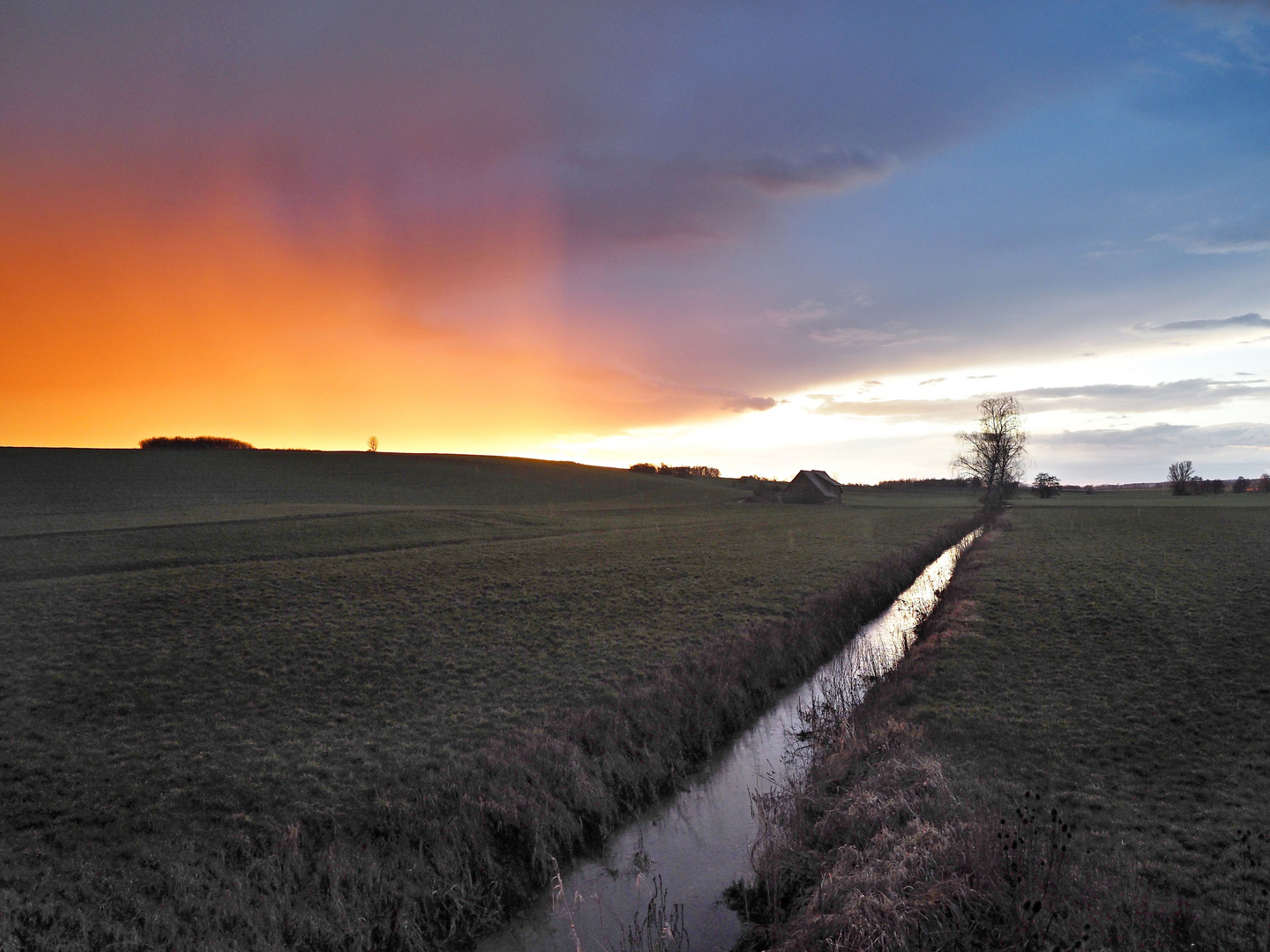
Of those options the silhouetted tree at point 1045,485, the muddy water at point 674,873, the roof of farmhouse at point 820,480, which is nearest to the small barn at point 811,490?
the roof of farmhouse at point 820,480

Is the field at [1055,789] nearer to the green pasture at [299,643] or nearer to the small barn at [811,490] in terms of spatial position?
the green pasture at [299,643]

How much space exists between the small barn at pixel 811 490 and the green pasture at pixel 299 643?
6044 cm

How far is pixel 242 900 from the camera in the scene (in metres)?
8.11

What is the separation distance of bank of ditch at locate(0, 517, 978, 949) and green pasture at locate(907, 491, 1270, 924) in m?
6.61

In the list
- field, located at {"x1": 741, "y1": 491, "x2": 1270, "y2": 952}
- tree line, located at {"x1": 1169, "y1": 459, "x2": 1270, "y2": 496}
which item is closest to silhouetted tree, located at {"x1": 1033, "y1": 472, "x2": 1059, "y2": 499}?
tree line, located at {"x1": 1169, "y1": 459, "x2": 1270, "y2": 496}

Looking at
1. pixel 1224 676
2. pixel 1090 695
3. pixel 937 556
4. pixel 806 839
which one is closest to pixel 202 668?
pixel 806 839

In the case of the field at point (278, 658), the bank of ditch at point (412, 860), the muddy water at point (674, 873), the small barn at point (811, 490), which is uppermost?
the small barn at point (811, 490)

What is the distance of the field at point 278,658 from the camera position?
9.60m

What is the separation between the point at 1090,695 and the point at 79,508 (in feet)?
226

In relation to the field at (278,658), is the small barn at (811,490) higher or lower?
higher

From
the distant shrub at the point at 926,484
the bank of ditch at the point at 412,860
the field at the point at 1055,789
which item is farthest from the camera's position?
the distant shrub at the point at 926,484

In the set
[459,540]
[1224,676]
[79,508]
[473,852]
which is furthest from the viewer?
[79,508]

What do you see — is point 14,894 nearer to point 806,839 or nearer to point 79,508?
point 806,839

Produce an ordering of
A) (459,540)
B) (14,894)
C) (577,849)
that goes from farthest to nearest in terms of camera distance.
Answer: (459,540) → (577,849) → (14,894)
